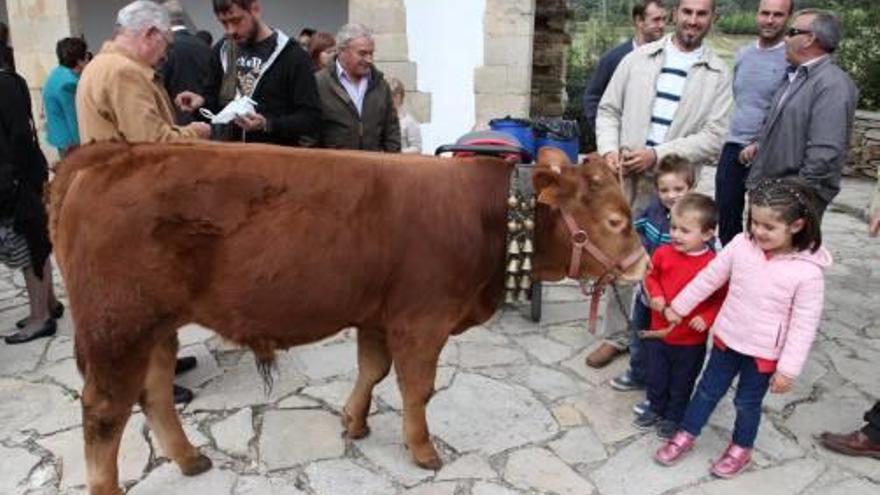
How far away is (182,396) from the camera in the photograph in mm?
3959

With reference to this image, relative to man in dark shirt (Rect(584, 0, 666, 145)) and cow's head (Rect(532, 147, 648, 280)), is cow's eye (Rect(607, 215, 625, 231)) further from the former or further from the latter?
man in dark shirt (Rect(584, 0, 666, 145))

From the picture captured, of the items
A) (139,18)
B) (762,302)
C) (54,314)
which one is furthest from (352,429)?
(54,314)

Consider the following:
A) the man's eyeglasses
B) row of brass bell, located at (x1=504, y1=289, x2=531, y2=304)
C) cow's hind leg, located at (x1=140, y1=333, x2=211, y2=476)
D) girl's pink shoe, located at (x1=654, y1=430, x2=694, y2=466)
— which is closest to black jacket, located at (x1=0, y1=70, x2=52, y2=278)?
cow's hind leg, located at (x1=140, y1=333, x2=211, y2=476)

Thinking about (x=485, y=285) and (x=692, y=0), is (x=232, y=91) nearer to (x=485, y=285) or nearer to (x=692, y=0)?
(x=485, y=285)

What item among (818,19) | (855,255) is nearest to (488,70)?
(855,255)

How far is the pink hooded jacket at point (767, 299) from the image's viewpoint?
9.83 feet

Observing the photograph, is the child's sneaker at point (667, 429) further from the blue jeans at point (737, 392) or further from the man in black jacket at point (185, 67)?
the man in black jacket at point (185, 67)

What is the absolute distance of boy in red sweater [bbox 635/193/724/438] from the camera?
3.29m

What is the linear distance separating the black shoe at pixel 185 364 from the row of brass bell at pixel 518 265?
225cm

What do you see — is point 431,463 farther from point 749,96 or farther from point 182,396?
point 749,96

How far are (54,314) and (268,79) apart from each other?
2287 millimetres

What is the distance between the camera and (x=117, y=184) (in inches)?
104

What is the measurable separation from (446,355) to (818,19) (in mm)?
2761

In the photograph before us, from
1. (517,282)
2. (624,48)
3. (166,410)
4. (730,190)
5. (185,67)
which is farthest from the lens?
(624,48)
